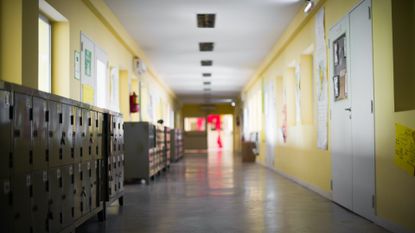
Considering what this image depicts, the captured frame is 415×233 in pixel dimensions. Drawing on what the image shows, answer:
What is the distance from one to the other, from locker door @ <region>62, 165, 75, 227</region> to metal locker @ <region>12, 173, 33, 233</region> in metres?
0.68

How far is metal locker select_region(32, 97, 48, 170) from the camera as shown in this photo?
312 cm

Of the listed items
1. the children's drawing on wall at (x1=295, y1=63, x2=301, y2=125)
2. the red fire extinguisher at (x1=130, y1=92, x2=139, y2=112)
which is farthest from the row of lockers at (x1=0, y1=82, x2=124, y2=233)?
the red fire extinguisher at (x1=130, y1=92, x2=139, y2=112)

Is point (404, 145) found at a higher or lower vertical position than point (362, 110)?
lower

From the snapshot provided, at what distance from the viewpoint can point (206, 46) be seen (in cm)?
1098

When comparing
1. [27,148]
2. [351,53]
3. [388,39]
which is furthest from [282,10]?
[27,148]

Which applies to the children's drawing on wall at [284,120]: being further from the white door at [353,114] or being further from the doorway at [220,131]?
the doorway at [220,131]

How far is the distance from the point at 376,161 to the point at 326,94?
216 centimetres

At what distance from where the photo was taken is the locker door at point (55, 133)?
11.3 feet

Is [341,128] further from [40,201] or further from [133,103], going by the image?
[133,103]

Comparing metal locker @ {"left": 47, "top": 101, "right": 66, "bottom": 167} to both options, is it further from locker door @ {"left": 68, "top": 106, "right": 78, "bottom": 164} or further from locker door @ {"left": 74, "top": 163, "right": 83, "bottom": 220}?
locker door @ {"left": 74, "top": 163, "right": 83, "bottom": 220}

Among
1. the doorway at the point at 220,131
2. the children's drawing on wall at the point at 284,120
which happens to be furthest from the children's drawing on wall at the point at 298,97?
the doorway at the point at 220,131

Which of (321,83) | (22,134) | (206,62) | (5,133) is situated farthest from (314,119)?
(206,62)

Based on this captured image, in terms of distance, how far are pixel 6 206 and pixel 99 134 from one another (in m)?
2.41

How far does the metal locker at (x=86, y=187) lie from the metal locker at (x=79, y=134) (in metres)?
0.18
